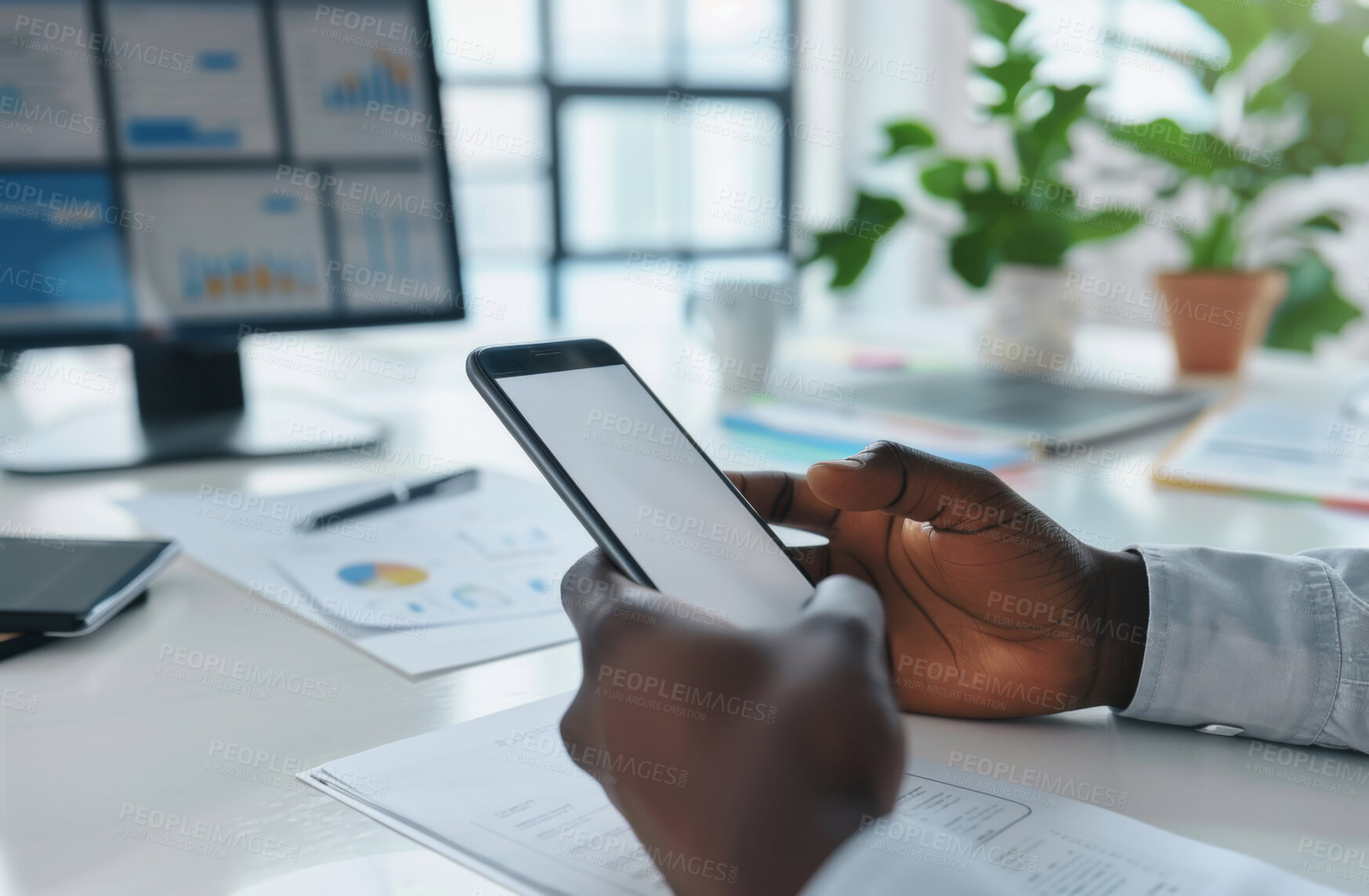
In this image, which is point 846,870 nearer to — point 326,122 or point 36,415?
point 326,122

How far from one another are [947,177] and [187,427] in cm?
98

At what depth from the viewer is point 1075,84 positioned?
1.28 metres

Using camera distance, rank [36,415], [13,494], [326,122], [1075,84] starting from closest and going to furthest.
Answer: [13,494] < [326,122] < [36,415] < [1075,84]

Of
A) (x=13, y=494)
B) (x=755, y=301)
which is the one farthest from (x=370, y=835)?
(x=755, y=301)

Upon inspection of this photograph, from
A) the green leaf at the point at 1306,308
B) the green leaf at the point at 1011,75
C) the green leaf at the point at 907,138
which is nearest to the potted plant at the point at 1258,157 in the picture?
the green leaf at the point at 1306,308

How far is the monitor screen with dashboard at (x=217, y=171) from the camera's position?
3.06ft

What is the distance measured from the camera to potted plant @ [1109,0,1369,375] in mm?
1312

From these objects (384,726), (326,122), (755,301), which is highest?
(326,122)

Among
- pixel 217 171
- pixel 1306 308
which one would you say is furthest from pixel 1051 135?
pixel 217 171

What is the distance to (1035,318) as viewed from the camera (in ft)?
4.31

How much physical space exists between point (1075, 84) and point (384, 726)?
1.17 meters

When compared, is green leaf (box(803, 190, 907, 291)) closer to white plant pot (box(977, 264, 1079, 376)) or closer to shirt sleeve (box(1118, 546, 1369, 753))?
white plant pot (box(977, 264, 1079, 376))

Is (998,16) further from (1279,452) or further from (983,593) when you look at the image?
(983,593)

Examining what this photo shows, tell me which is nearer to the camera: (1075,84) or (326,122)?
(326,122)
